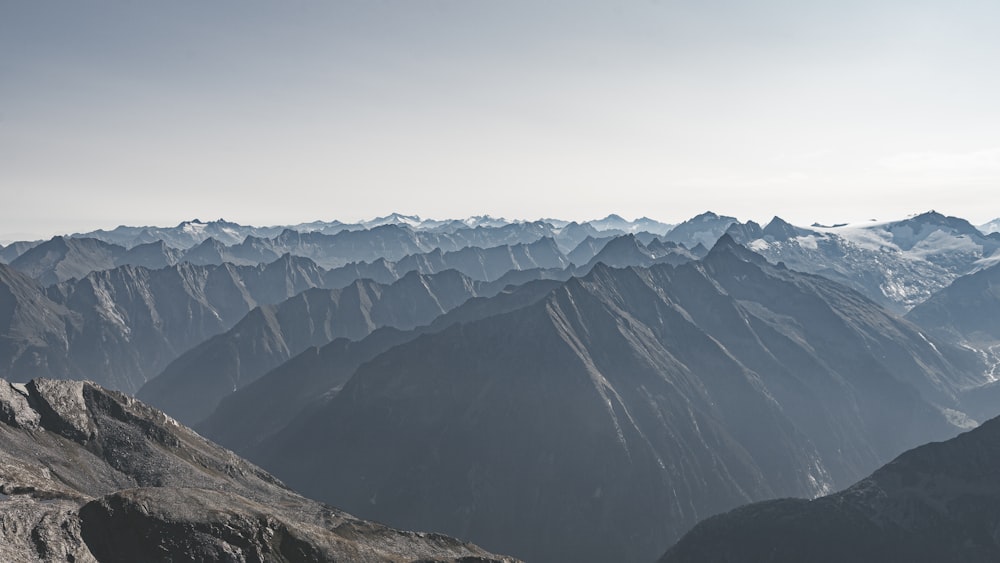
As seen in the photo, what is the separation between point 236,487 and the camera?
14462cm

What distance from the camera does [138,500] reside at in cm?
9219

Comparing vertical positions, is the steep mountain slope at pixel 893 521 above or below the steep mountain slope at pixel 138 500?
below

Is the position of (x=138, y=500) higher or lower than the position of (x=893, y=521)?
higher

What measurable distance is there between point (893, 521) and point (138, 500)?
183011 millimetres

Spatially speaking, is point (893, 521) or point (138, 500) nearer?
point (138, 500)

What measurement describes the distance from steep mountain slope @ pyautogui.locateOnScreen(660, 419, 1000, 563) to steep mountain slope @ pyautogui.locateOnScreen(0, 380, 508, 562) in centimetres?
7845

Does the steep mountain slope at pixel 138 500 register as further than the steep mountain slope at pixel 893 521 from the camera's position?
No

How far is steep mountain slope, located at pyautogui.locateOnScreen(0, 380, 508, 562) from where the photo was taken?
279 feet

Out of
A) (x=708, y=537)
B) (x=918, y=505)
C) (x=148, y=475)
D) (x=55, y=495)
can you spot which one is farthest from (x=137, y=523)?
(x=918, y=505)

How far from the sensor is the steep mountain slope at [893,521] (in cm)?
16575

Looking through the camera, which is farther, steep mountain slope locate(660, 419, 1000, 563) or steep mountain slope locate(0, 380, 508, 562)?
steep mountain slope locate(660, 419, 1000, 563)

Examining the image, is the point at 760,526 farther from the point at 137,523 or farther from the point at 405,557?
the point at 137,523

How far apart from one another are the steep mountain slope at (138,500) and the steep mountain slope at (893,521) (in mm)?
78446

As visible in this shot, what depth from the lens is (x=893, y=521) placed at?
17312cm
